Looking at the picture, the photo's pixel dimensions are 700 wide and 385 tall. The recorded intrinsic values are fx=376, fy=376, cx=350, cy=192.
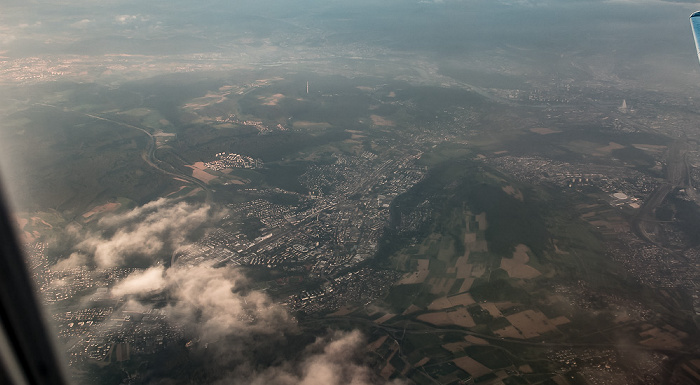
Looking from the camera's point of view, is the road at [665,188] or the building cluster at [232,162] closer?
the road at [665,188]

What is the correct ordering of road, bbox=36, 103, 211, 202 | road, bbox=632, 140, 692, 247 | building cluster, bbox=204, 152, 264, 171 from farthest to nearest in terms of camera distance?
1. building cluster, bbox=204, 152, 264, 171
2. road, bbox=36, 103, 211, 202
3. road, bbox=632, 140, 692, 247

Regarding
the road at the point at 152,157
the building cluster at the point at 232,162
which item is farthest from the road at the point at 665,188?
the road at the point at 152,157

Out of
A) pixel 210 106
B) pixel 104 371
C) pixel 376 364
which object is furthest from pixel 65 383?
pixel 210 106

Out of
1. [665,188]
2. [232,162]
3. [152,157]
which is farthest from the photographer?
[152,157]

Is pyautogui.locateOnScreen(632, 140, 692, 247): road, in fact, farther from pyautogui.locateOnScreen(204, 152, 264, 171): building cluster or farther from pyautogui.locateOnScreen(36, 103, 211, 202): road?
pyautogui.locateOnScreen(36, 103, 211, 202): road

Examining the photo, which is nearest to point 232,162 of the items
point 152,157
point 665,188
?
Answer: point 152,157

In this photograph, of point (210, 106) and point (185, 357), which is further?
point (210, 106)

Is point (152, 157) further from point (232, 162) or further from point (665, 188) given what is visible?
point (665, 188)

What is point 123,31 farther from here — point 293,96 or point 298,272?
point 298,272

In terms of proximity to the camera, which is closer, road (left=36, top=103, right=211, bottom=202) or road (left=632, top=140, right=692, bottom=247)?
road (left=632, top=140, right=692, bottom=247)

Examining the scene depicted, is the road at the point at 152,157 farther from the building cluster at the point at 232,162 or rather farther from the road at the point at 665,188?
the road at the point at 665,188

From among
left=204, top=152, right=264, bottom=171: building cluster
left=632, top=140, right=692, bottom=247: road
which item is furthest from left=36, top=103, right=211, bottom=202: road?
left=632, top=140, right=692, bottom=247: road
